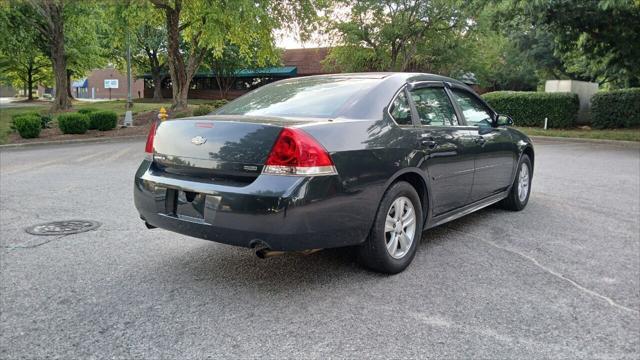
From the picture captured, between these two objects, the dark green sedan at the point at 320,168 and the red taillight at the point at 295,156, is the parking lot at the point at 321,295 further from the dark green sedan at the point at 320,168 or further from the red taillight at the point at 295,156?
the red taillight at the point at 295,156

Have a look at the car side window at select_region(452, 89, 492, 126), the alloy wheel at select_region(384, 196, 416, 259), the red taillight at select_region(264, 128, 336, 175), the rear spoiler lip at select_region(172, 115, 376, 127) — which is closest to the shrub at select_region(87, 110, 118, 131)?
the car side window at select_region(452, 89, 492, 126)

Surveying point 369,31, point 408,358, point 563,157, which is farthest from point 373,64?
point 408,358

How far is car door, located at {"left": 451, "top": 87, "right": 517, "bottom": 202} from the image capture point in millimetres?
5371

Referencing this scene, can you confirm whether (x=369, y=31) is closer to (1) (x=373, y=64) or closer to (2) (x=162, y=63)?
(1) (x=373, y=64)

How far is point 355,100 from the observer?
4152mm

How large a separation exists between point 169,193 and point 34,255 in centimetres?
164

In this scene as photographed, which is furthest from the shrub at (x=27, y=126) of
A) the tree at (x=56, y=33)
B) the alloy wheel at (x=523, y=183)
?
the alloy wheel at (x=523, y=183)

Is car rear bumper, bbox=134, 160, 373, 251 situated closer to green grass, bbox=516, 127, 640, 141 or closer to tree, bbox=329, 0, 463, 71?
green grass, bbox=516, 127, 640, 141

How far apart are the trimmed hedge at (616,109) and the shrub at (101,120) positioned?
19.2m

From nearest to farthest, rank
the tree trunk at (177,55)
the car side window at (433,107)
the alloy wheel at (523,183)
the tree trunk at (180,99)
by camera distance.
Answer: the car side window at (433,107) < the alloy wheel at (523,183) < the tree trunk at (177,55) < the tree trunk at (180,99)

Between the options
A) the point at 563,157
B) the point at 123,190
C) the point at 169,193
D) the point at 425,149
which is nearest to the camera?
the point at 169,193

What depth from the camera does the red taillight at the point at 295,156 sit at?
11.4ft

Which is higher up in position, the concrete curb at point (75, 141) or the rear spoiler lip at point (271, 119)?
the rear spoiler lip at point (271, 119)

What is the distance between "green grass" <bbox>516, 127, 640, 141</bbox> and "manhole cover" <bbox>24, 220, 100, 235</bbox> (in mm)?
18252
